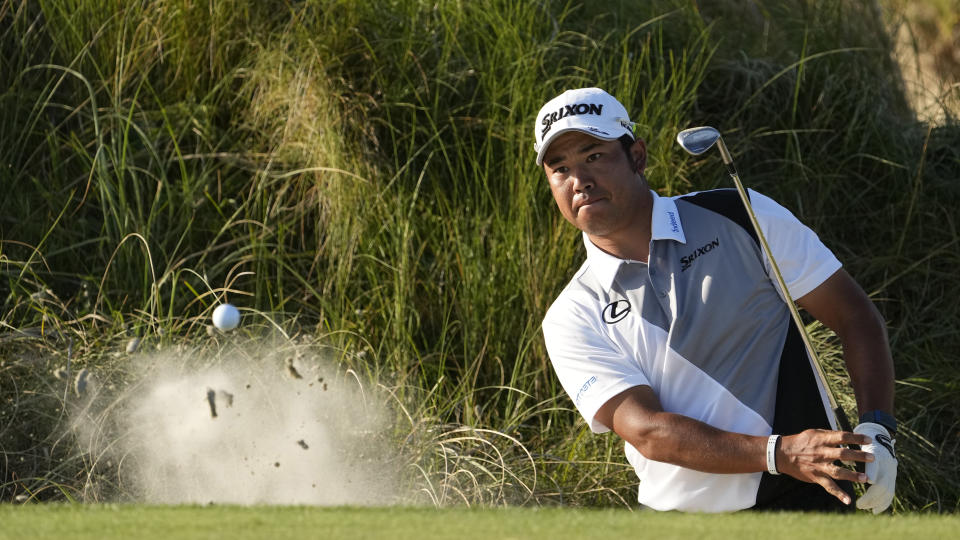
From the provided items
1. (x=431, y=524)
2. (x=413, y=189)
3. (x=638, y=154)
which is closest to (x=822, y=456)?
(x=431, y=524)

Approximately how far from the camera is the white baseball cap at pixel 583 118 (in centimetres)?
302

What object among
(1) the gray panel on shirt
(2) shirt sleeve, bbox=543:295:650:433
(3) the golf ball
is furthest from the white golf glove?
(3) the golf ball

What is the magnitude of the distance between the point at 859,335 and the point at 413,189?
93.3 inches

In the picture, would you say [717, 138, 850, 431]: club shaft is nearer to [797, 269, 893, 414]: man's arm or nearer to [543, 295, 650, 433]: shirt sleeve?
[797, 269, 893, 414]: man's arm

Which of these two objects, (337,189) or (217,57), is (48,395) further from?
Result: (217,57)

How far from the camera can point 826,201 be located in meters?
5.23

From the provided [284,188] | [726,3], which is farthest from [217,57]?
[726,3]

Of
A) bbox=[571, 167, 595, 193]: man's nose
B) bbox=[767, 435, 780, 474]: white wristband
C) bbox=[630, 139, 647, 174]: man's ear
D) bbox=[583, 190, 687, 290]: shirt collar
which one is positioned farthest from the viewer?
bbox=[630, 139, 647, 174]: man's ear

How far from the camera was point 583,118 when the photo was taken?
9.94 feet

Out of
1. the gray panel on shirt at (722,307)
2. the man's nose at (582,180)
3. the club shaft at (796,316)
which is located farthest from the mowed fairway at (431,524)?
the man's nose at (582,180)

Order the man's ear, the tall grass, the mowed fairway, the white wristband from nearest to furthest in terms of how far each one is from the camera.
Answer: the mowed fairway, the white wristband, the man's ear, the tall grass

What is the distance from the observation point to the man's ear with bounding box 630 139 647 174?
3.13 metres

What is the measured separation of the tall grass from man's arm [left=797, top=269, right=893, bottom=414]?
1295 millimetres

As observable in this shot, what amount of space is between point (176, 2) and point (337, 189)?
1.32 metres
